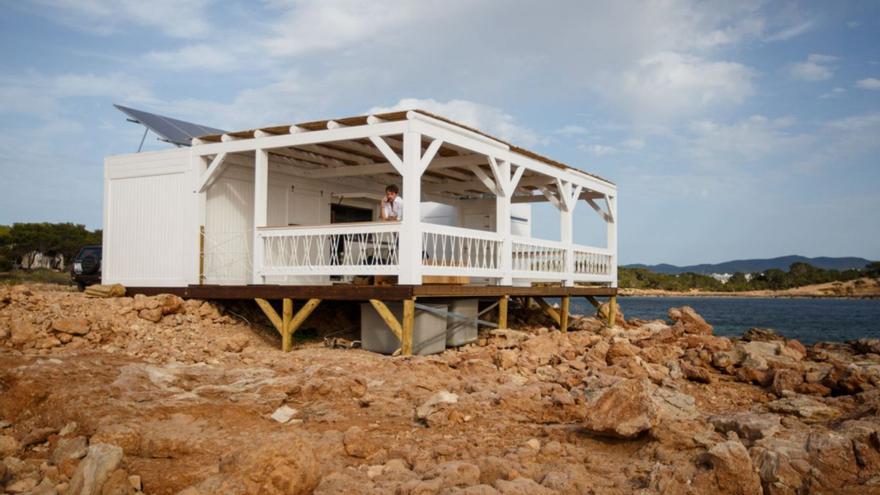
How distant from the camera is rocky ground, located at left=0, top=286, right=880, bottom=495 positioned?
18.9ft

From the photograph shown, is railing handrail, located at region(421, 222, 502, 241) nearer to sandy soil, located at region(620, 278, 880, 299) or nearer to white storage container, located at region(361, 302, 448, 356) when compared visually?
white storage container, located at region(361, 302, 448, 356)

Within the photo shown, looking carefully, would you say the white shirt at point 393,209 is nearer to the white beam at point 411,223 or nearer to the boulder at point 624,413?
the white beam at point 411,223

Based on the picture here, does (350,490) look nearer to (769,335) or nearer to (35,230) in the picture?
(769,335)

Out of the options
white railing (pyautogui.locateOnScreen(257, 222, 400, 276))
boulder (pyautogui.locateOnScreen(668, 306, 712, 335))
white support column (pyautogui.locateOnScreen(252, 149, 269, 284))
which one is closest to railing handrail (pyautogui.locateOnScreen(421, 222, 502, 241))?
white railing (pyautogui.locateOnScreen(257, 222, 400, 276))

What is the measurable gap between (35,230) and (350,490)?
4790 cm

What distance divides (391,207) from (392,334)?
211 centimetres

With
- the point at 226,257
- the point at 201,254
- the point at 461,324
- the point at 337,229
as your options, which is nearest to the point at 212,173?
the point at 201,254

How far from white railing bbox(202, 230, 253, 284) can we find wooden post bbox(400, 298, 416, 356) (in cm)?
462

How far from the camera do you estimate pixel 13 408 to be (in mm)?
7598

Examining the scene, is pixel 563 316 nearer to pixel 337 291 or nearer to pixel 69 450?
pixel 337 291

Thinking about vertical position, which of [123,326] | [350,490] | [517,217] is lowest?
[350,490]

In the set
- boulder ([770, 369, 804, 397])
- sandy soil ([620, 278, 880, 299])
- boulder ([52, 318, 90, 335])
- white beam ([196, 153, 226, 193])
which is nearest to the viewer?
boulder ([770, 369, 804, 397])

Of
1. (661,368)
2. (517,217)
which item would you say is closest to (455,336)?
(661,368)

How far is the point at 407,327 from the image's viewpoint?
36.1 feet
